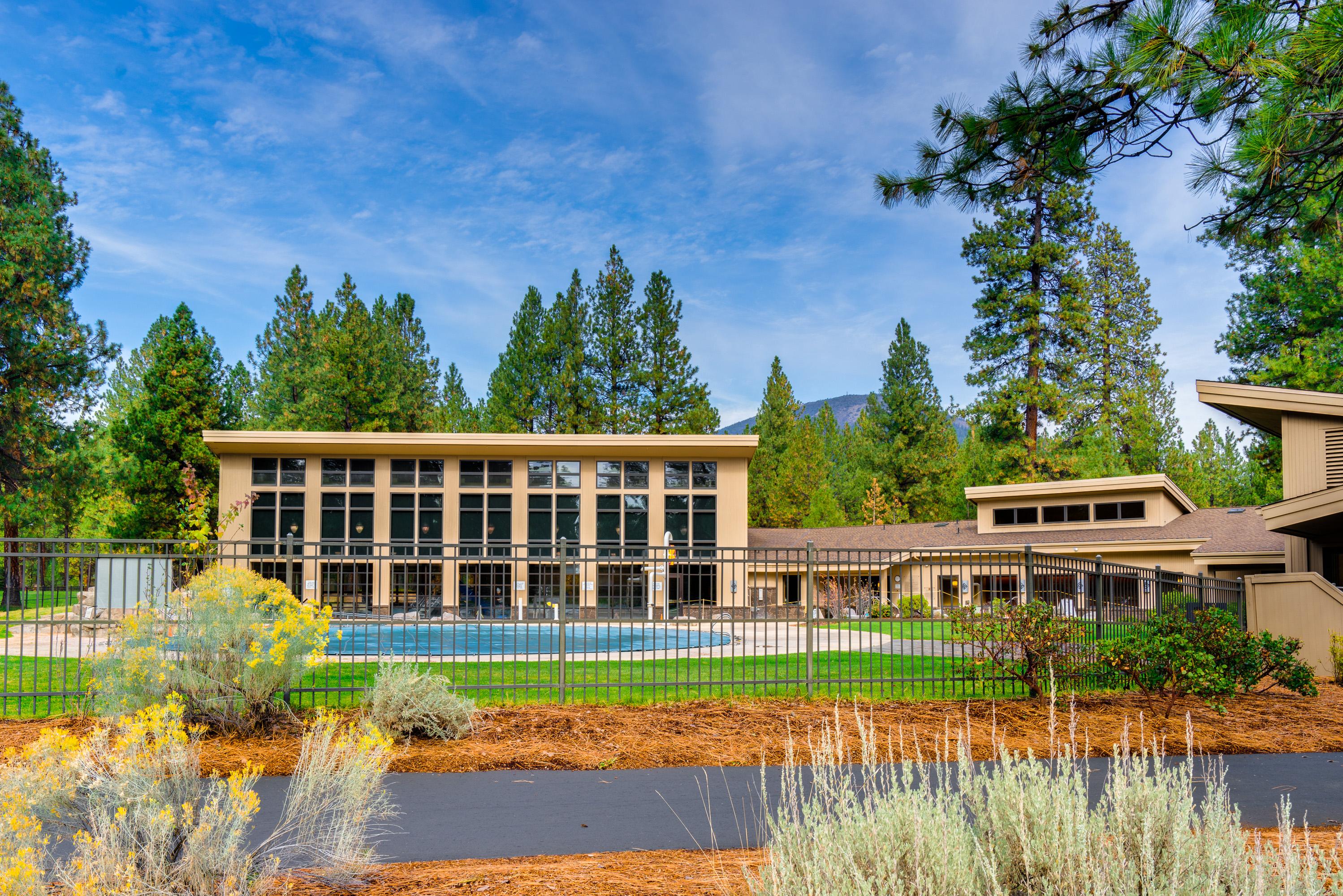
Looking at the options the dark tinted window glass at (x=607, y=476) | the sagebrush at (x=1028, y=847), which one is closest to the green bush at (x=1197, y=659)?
the sagebrush at (x=1028, y=847)

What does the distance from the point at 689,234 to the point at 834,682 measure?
123 feet

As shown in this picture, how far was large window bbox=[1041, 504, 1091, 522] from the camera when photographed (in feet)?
101

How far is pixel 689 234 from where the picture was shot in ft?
150

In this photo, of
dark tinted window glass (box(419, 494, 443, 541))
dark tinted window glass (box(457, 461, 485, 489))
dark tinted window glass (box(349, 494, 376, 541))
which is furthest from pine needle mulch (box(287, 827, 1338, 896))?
dark tinted window glass (box(349, 494, 376, 541))

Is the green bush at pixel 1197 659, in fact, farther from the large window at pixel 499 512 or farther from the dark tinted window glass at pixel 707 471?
the large window at pixel 499 512

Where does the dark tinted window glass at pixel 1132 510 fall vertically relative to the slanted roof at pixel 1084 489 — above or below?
below

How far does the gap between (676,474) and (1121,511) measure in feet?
54.2

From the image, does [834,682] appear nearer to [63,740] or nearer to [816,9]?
[63,740]

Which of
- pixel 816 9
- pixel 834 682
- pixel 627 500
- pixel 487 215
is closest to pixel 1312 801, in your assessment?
pixel 834 682

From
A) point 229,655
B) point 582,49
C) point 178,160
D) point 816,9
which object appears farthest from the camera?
point 178,160

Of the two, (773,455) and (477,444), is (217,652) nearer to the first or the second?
(477,444)

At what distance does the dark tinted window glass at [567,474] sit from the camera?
3397cm

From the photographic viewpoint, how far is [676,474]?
34219 mm

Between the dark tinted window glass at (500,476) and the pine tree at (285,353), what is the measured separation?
15743mm
